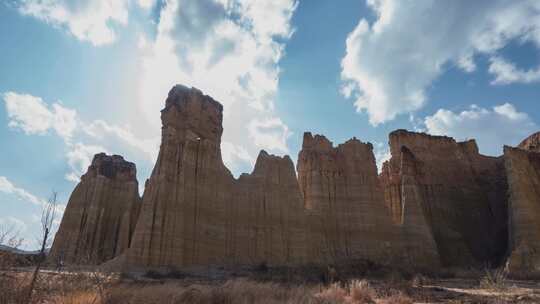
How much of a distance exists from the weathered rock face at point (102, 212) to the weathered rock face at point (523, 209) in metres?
41.6

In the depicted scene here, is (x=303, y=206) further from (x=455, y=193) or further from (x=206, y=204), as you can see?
(x=455, y=193)

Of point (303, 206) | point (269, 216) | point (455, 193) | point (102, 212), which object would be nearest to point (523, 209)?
point (455, 193)

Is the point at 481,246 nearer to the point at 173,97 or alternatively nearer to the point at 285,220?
the point at 285,220

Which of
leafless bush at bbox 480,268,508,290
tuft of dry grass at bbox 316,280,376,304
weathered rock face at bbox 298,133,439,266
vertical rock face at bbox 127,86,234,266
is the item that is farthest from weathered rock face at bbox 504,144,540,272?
tuft of dry grass at bbox 316,280,376,304

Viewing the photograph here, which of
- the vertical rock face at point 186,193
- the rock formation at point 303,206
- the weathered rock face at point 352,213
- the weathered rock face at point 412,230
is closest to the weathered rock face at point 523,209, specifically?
the rock formation at point 303,206

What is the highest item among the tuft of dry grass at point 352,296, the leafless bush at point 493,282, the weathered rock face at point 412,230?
the weathered rock face at point 412,230

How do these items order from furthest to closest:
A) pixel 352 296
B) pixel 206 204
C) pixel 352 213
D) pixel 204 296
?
1. pixel 352 213
2. pixel 206 204
3. pixel 352 296
4. pixel 204 296

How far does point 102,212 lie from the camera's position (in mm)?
52438

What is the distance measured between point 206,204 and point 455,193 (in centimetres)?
3621

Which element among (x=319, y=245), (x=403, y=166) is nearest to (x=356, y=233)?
(x=319, y=245)

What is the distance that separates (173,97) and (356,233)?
2418 centimetres

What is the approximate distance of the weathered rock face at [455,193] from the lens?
52.0 m

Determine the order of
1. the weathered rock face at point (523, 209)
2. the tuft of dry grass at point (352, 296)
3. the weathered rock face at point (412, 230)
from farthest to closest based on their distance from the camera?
the weathered rock face at point (412, 230) → the weathered rock face at point (523, 209) → the tuft of dry grass at point (352, 296)

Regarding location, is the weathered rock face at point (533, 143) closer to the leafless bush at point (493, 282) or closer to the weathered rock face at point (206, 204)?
the weathered rock face at point (206, 204)
